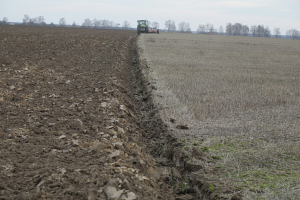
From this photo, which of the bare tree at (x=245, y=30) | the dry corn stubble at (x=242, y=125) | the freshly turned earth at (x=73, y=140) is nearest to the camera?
the freshly turned earth at (x=73, y=140)

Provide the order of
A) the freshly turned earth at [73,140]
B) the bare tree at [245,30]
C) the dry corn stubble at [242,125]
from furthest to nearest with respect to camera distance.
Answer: the bare tree at [245,30] → the dry corn stubble at [242,125] → the freshly turned earth at [73,140]

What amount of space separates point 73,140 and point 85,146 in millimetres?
230

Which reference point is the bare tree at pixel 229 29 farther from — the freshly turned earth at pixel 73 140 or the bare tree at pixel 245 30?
the freshly turned earth at pixel 73 140

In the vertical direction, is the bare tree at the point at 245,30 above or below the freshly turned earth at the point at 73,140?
above

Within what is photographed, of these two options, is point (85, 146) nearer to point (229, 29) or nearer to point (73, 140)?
point (73, 140)

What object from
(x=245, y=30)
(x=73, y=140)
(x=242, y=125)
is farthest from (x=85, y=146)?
(x=245, y=30)

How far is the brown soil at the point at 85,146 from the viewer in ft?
10.4

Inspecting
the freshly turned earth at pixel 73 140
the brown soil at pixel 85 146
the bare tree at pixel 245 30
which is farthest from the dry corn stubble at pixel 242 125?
the bare tree at pixel 245 30

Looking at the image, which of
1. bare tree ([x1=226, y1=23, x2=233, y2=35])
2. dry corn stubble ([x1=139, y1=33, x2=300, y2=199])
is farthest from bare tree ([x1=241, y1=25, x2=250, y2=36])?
dry corn stubble ([x1=139, y1=33, x2=300, y2=199])

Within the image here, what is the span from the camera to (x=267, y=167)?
3943 mm

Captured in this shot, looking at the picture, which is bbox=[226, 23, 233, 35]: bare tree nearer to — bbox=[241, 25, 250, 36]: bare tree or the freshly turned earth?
bbox=[241, 25, 250, 36]: bare tree

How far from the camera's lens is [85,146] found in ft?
14.3

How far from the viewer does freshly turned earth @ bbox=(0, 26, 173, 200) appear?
3152 millimetres

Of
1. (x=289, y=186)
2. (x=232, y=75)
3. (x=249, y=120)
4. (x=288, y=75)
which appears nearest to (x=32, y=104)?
(x=249, y=120)
